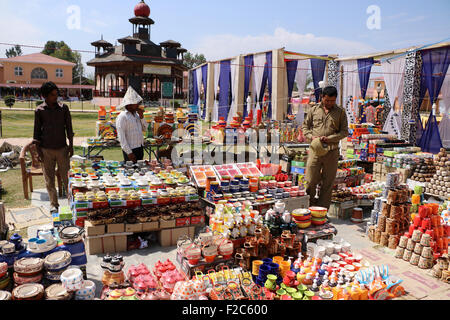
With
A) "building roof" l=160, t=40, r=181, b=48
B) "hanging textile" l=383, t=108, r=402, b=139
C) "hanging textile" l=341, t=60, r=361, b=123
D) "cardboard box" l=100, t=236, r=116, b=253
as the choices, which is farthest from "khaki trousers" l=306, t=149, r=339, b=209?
"building roof" l=160, t=40, r=181, b=48

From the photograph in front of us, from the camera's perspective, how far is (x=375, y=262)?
3943mm

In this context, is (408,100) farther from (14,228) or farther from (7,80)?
(7,80)

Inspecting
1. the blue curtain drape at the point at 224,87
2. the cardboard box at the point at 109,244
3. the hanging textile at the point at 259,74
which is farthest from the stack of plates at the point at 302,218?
the blue curtain drape at the point at 224,87

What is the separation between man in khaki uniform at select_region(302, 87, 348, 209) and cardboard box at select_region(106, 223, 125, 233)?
289 centimetres

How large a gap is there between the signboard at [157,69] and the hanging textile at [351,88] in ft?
57.9

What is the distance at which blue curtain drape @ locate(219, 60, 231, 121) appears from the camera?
56.9 ft

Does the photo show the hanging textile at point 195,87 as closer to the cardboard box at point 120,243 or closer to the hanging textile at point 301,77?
the hanging textile at point 301,77

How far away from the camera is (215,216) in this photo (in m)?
3.93

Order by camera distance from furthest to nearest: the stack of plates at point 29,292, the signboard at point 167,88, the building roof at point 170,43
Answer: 1. the signboard at point 167,88
2. the building roof at point 170,43
3. the stack of plates at point 29,292

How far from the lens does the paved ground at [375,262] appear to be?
3352 mm

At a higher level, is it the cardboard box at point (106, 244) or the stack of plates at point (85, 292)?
the stack of plates at point (85, 292)

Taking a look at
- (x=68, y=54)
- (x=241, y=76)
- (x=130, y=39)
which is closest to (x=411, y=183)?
(x=241, y=76)

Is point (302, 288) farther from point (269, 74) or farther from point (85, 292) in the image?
point (269, 74)

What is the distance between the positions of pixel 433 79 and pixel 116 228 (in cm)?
988
